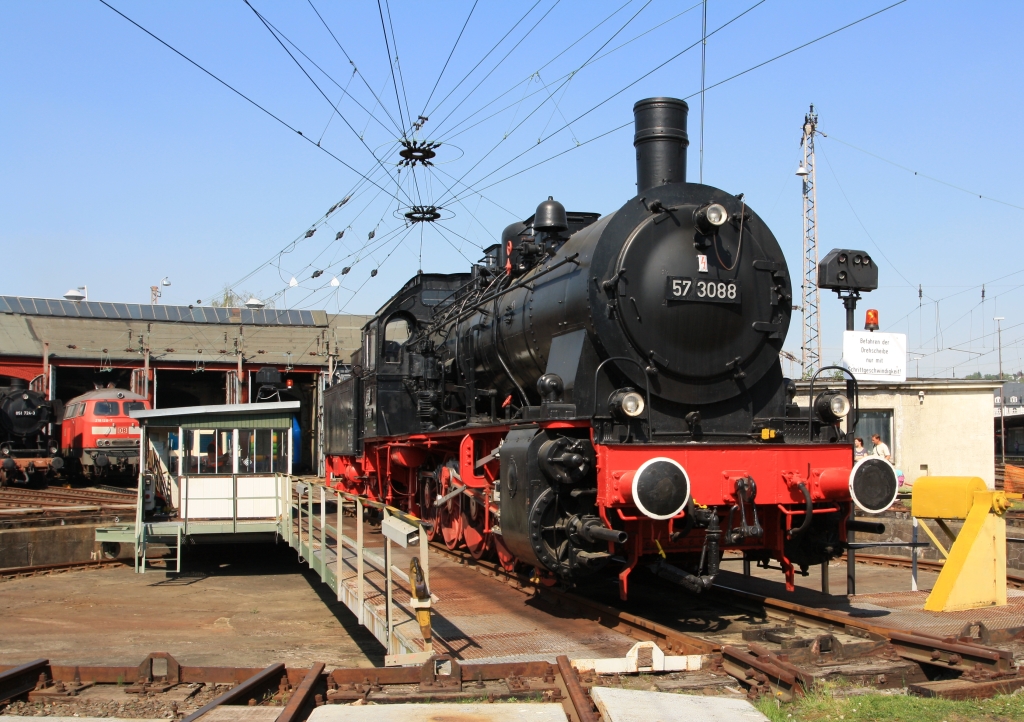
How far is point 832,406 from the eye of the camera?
8078mm

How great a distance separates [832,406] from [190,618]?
886 centimetres

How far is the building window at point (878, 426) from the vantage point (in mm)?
18500

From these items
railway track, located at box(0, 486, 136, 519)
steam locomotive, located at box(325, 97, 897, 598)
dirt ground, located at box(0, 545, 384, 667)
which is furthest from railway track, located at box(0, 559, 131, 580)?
→ steam locomotive, located at box(325, 97, 897, 598)

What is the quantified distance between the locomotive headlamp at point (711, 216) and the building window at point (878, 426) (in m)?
11.9

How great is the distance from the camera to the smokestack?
8.82 m

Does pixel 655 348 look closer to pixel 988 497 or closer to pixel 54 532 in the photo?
pixel 988 497

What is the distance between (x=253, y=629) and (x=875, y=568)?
32.0 feet

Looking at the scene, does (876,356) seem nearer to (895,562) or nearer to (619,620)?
(895,562)

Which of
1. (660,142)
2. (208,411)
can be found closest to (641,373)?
(660,142)

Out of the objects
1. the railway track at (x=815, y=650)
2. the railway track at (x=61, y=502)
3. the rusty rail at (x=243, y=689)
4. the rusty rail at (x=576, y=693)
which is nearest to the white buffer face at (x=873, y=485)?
the railway track at (x=815, y=650)

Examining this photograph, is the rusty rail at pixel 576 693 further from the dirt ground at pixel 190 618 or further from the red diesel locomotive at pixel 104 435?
the red diesel locomotive at pixel 104 435

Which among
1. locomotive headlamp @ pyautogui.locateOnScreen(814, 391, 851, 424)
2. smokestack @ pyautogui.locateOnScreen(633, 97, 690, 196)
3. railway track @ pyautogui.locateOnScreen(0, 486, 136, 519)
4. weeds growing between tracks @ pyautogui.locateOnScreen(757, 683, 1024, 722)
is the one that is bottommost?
railway track @ pyautogui.locateOnScreen(0, 486, 136, 519)

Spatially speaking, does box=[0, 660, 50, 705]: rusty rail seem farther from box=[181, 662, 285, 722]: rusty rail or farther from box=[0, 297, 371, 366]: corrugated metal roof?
box=[0, 297, 371, 366]: corrugated metal roof

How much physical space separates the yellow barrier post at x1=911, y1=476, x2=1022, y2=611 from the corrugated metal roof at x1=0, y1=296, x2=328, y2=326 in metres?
38.4
